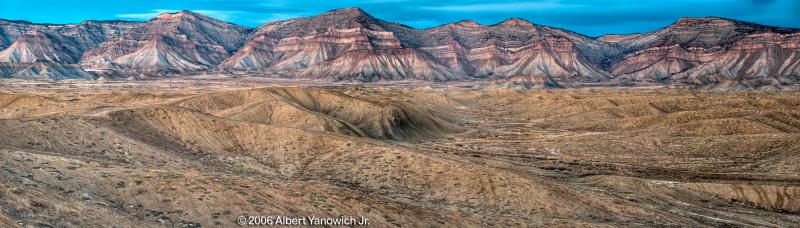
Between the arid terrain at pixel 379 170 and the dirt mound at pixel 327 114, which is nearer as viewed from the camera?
the arid terrain at pixel 379 170

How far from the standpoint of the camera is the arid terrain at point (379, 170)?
24625 mm

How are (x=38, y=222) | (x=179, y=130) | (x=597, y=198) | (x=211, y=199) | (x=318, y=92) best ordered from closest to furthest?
(x=38, y=222) < (x=211, y=199) < (x=597, y=198) < (x=179, y=130) < (x=318, y=92)

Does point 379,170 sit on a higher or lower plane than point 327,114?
lower

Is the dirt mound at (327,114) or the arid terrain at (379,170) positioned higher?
the dirt mound at (327,114)

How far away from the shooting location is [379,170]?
38.8m

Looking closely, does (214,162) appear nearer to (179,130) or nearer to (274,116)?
(179,130)

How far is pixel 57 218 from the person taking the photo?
1997 cm

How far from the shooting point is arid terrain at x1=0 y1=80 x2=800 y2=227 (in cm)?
2462

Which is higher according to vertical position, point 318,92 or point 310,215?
point 318,92

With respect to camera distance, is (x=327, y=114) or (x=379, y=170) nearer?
(x=379, y=170)

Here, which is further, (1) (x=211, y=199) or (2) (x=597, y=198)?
(2) (x=597, y=198)

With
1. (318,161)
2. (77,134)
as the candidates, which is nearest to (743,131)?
(318,161)

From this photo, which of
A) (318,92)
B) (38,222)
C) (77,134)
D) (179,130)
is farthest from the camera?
(318,92)

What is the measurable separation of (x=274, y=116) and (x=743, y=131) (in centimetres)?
5387
